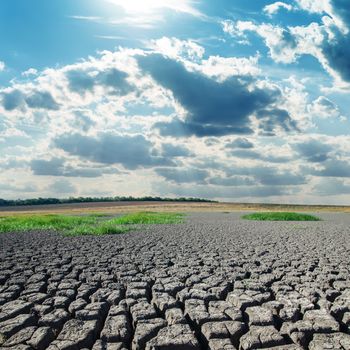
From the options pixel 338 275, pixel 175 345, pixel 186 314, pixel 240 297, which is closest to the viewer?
pixel 175 345

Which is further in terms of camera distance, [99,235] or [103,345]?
[99,235]

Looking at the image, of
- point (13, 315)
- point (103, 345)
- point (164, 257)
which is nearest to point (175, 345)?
point (103, 345)

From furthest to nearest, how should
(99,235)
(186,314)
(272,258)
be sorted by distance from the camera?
1. (99,235)
2. (272,258)
3. (186,314)

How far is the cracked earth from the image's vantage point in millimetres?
3477

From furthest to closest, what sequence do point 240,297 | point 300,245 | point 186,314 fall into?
point 300,245
point 240,297
point 186,314

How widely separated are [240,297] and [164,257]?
3309mm

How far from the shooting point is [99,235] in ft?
41.2

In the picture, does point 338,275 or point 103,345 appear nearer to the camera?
point 103,345

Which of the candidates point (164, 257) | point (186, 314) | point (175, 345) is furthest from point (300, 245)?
point (175, 345)

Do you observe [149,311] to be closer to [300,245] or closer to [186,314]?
[186,314]

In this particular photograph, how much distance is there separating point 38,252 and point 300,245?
19.2 feet

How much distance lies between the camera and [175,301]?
4.50 m

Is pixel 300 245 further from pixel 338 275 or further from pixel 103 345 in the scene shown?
pixel 103 345

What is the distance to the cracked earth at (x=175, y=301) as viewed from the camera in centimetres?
348
